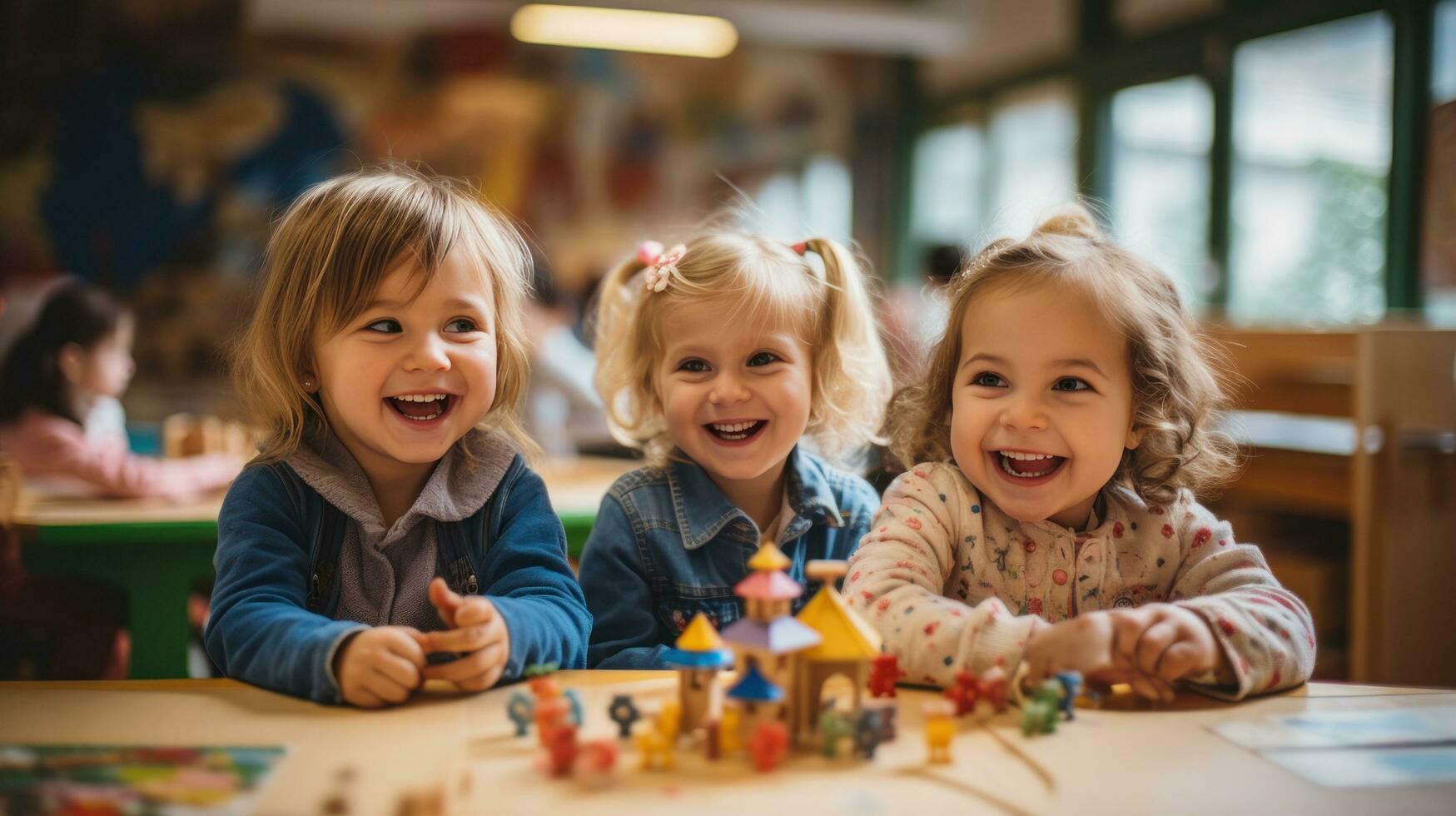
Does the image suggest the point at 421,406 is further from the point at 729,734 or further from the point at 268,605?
the point at 729,734

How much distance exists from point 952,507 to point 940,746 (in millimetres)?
396

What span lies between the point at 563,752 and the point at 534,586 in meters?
0.37

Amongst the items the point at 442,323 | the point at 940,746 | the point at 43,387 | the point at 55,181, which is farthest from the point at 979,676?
the point at 55,181

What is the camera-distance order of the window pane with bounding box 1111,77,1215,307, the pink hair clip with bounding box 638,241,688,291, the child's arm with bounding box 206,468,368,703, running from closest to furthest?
the child's arm with bounding box 206,468,368,703
the pink hair clip with bounding box 638,241,688,291
the window pane with bounding box 1111,77,1215,307

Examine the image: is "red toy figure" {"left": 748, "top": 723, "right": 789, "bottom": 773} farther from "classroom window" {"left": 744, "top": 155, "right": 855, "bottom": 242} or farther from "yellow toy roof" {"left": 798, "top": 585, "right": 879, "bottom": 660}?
"classroom window" {"left": 744, "top": 155, "right": 855, "bottom": 242}

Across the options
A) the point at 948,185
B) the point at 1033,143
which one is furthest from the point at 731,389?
the point at 948,185

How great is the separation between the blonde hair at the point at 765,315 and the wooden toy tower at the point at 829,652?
1.83 feet

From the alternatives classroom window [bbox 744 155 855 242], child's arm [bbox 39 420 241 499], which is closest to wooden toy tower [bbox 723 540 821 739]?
child's arm [bbox 39 420 241 499]

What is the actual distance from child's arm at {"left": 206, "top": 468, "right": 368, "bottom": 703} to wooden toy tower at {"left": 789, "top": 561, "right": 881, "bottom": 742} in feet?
1.32

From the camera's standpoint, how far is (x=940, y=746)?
0.83m

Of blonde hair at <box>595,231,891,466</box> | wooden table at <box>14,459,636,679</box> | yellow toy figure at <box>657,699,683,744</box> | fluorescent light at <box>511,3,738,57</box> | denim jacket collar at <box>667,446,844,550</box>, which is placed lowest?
wooden table at <box>14,459,636,679</box>

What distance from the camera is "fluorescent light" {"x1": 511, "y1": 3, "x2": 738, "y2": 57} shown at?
500cm

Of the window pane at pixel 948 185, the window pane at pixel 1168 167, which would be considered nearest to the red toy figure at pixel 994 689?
the window pane at pixel 1168 167

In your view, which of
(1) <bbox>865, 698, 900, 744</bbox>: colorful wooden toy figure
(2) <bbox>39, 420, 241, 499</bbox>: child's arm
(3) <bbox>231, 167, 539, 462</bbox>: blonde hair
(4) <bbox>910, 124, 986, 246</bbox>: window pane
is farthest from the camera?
(4) <bbox>910, 124, 986, 246</bbox>: window pane
